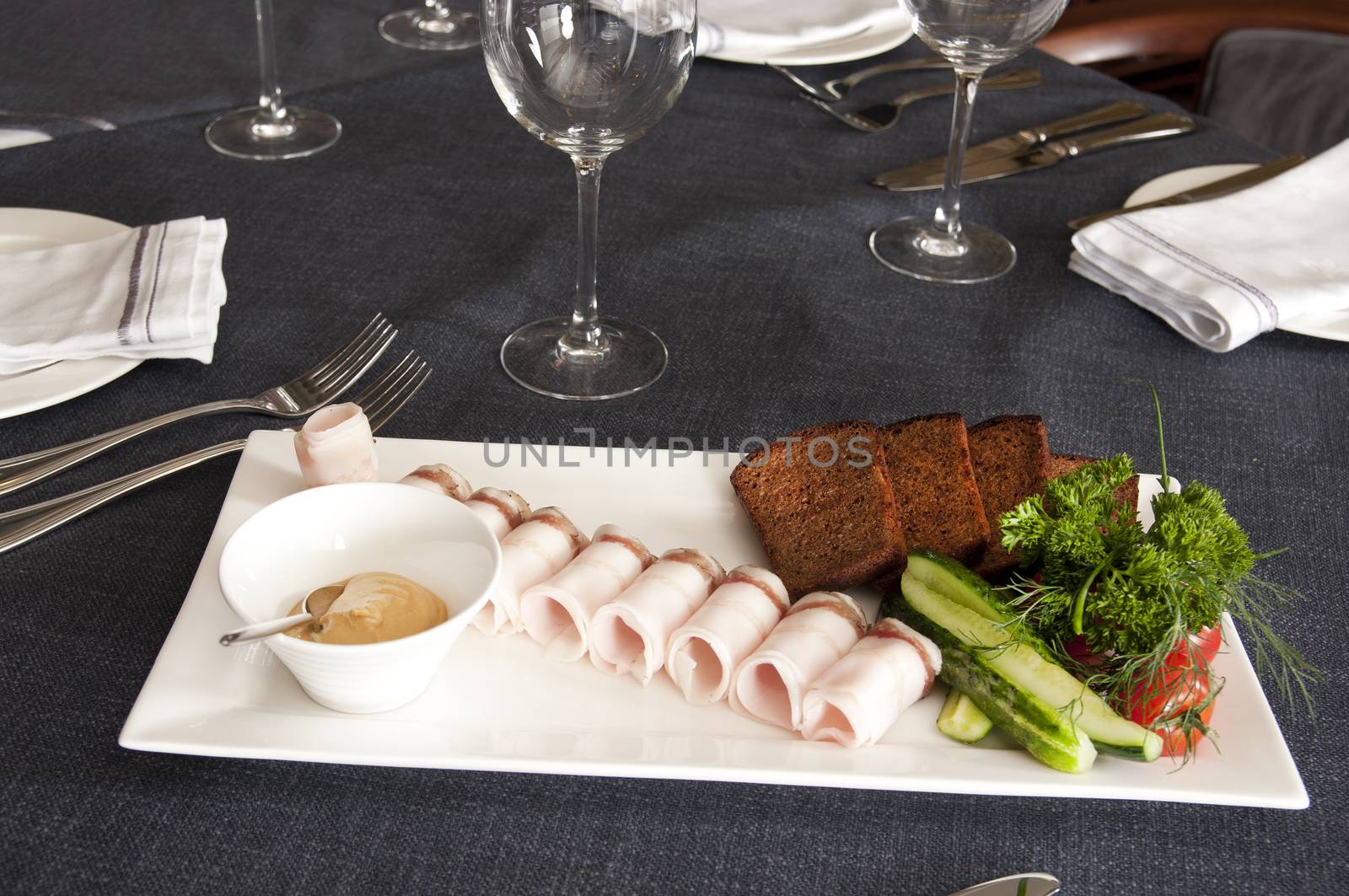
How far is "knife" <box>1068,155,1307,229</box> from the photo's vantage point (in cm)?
146

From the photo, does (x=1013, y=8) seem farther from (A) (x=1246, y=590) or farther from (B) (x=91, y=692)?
(B) (x=91, y=692)

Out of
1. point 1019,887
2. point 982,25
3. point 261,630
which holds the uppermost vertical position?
point 982,25

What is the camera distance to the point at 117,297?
3.83 feet

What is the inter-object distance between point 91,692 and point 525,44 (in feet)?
1.99

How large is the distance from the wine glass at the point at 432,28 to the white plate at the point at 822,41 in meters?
0.38

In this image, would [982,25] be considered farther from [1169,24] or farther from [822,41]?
[1169,24]

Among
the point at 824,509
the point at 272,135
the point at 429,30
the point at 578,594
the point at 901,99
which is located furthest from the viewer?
the point at 429,30

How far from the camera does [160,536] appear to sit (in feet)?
3.22

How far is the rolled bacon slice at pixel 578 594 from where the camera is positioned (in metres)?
0.84

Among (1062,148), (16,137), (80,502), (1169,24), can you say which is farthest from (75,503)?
(1169,24)

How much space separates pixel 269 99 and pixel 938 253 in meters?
0.90

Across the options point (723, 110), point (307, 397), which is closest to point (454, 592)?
point (307, 397)

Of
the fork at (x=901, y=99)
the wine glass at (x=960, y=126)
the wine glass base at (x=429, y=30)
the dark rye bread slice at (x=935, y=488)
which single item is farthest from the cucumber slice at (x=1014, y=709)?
the wine glass base at (x=429, y=30)

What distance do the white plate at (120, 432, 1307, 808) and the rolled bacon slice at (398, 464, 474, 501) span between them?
13 cm
